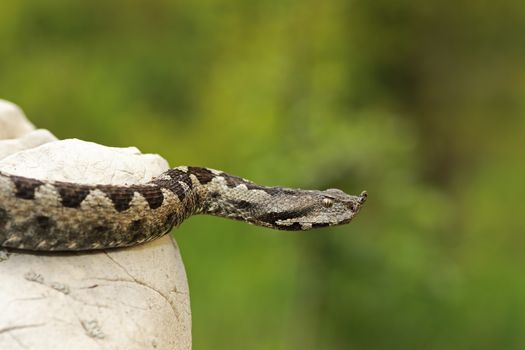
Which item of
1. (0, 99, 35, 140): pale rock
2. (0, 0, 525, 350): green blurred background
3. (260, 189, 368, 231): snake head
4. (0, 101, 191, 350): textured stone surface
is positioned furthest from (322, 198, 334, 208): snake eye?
(0, 0, 525, 350): green blurred background

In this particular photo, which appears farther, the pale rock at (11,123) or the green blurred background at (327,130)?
the green blurred background at (327,130)

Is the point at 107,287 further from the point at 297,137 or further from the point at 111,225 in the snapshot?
the point at 297,137

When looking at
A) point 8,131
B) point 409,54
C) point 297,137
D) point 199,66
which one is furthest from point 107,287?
point 409,54

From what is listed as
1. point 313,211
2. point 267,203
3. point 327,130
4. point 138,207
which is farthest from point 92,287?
point 327,130

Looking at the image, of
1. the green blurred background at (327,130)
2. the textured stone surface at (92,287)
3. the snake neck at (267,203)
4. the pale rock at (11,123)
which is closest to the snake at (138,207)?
the snake neck at (267,203)

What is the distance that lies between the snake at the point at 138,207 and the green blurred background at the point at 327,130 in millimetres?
3080

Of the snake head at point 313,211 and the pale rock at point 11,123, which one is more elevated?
the pale rock at point 11,123

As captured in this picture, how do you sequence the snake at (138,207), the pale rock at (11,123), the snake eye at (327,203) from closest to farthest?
the snake at (138,207) → the snake eye at (327,203) → the pale rock at (11,123)

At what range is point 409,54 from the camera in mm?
11492

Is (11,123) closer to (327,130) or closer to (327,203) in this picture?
(327,203)

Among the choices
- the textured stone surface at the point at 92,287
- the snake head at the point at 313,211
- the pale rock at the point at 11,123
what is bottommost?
the textured stone surface at the point at 92,287

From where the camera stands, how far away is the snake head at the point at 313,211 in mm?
4883

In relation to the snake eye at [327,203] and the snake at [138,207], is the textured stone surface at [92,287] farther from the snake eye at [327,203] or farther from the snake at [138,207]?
the snake eye at [327,203]

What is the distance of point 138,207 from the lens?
4.34 meters
